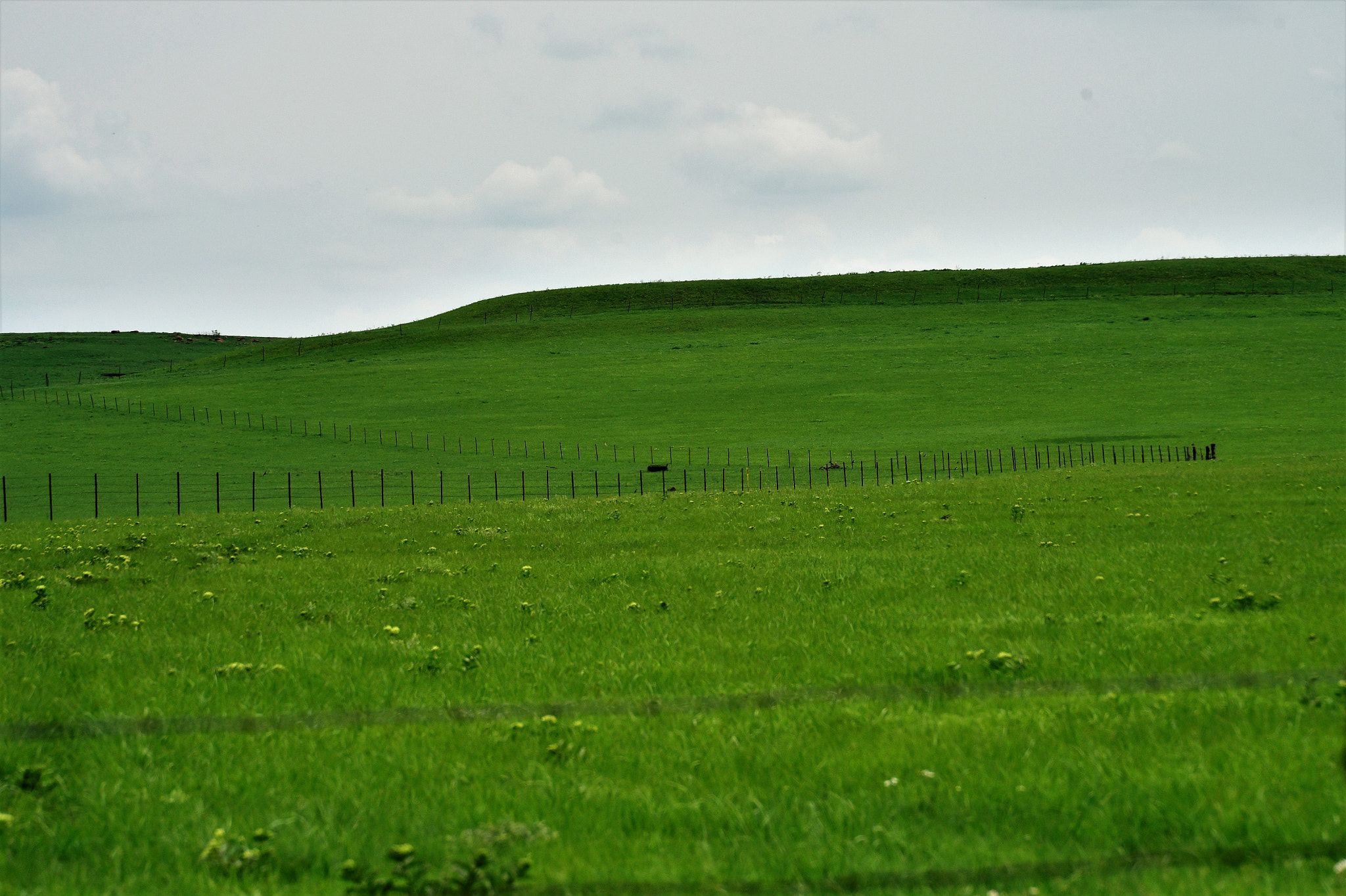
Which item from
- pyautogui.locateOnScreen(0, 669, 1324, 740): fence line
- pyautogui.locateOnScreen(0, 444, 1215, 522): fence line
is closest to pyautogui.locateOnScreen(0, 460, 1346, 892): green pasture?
pyautogui.locateOnScreen(0, 669, 1324, 740): fence line

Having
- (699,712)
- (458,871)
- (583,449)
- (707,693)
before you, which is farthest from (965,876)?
(583,449)

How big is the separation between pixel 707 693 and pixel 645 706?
679 mm

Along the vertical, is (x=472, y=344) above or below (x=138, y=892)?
above

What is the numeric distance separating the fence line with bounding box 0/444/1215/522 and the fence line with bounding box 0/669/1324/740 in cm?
3435

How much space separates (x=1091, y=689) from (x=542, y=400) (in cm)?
7660

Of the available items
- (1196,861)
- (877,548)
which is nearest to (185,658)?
(1196,861)

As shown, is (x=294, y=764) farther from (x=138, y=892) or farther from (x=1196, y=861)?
(x=1196, y=861)

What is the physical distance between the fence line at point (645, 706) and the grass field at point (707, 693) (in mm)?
49

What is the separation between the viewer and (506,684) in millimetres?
10797

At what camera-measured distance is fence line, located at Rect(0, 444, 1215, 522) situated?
4809 cm

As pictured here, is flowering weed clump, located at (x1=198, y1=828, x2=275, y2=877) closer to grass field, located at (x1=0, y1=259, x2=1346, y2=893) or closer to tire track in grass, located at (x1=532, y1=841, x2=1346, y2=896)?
grass field, located at (x1=0, y1=259, x2=1346, y2=893)

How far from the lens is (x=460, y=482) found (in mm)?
55219

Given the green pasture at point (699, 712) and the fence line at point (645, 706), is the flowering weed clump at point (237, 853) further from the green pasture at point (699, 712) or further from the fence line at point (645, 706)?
the fence line at point (645, 706)

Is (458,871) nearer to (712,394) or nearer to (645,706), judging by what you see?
(645,706)
